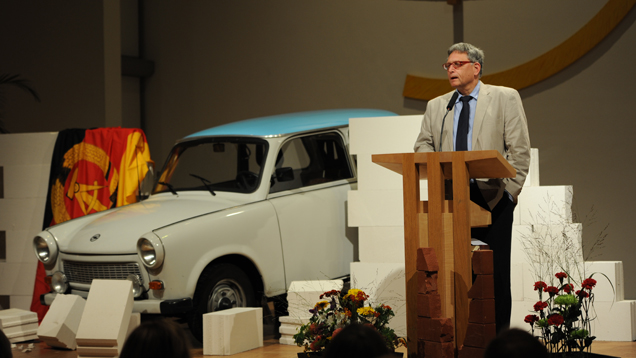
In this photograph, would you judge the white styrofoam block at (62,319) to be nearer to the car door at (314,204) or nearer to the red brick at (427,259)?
the car door at (314,204)

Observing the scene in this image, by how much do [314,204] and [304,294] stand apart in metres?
0.91

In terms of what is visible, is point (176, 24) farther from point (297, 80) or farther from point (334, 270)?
point (334, 270)

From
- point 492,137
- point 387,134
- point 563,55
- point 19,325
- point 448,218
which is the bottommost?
point 19,325

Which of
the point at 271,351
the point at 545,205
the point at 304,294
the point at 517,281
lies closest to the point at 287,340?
the point at 271,351

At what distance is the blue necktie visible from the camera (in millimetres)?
3518

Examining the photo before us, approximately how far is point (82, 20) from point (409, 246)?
6.94 metres

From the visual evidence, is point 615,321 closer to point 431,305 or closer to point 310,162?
point 431,305

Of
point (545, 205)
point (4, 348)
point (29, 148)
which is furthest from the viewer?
point (29, 148)

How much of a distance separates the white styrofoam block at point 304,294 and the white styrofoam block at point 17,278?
2.59 metres

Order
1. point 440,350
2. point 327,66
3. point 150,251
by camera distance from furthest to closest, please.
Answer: point 327,66
point 150,251
point 440,350

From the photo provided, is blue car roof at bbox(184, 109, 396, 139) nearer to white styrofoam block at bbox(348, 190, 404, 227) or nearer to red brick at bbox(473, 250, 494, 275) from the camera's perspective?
white styrofoam block at bbox(348, 190, 404, 227)

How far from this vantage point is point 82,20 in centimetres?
895

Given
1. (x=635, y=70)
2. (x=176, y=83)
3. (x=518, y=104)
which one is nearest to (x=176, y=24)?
(x=176, y=83)

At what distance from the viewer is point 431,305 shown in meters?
3.14
